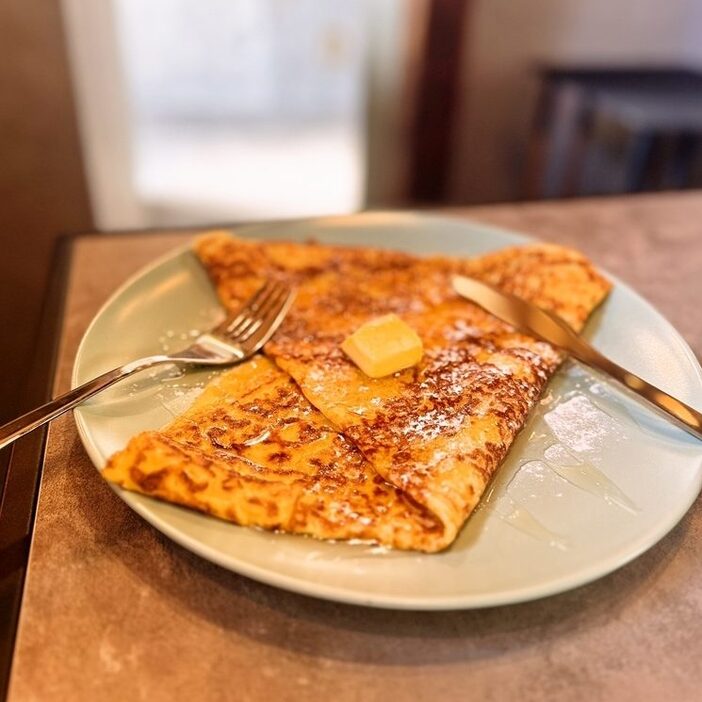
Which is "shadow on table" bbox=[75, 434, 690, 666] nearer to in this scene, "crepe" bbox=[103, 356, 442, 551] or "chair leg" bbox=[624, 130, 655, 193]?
"crepe" bbox=[103, 356, 442, 551]

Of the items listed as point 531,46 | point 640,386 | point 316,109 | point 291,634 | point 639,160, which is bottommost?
point 316,109

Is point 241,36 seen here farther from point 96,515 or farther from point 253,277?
point 96,515

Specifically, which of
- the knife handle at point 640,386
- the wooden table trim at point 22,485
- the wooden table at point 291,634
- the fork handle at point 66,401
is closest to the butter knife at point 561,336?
the knife handle at point 640,386

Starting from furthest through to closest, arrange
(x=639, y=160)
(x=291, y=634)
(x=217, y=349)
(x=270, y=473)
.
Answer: (x=639, y=160)
(x=217, y=349)
(x=270, y=473)
(x=291, y=634)

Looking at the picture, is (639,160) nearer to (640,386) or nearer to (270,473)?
(640,386)

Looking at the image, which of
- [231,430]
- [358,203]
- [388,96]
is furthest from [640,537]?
[358,203]

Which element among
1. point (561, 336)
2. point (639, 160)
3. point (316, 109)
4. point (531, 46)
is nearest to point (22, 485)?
point (561, 336)
